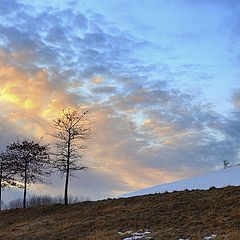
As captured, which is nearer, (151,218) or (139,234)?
(139,234)

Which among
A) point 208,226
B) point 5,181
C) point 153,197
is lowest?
point 208,226

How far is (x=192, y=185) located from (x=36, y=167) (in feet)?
53.3

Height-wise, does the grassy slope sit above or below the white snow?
above

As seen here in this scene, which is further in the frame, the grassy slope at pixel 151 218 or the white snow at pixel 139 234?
the grassy slope at pixel 151 218

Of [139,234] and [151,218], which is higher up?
[151,218]

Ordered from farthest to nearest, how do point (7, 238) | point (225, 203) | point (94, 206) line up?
point (94, 206) < point (7, 238) < point (225, 203)

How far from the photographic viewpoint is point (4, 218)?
118 ft

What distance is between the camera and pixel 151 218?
23453 millimetres

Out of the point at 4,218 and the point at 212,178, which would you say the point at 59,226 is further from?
the point at 212,178

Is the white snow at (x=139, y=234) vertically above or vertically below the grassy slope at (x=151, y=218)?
below

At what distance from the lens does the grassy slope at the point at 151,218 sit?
19641mm

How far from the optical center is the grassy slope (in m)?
19.6

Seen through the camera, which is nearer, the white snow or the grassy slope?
the white snow

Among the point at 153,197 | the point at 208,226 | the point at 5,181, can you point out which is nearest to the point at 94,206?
the point at 153,197
